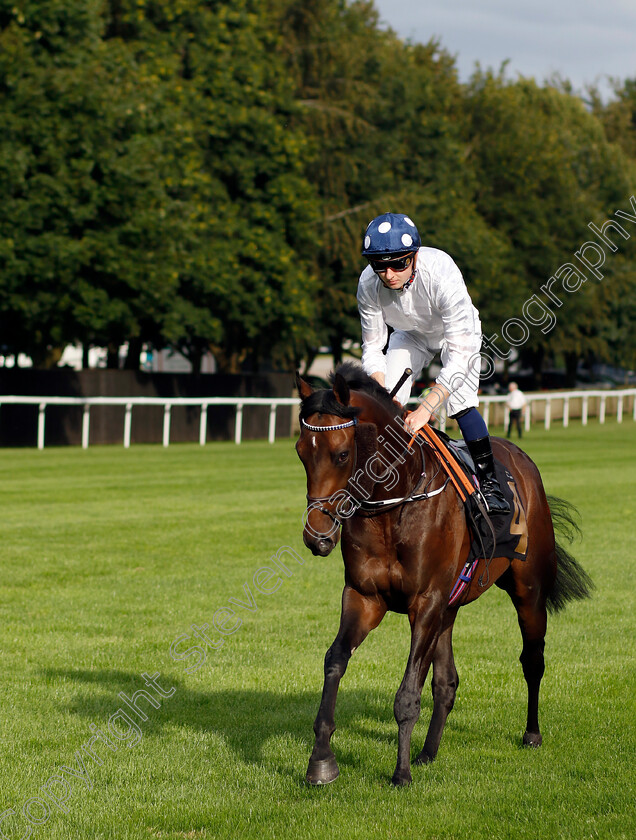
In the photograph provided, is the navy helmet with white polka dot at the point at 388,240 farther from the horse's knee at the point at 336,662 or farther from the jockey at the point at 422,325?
the horse's knee at the point at 336,662

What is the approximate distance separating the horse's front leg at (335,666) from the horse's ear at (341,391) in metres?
0.91

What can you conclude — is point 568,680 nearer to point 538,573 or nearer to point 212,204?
point 538,573

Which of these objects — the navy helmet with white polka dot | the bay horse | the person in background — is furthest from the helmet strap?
the person in background

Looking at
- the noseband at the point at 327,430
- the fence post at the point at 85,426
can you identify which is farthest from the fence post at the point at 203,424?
the noseband at the point at 327,430

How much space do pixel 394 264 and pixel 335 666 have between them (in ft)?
6.18

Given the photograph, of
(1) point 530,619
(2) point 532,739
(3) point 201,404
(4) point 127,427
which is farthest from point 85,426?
(2) point 532,739

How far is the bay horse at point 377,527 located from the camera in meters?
4.58

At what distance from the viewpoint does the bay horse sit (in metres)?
4.58

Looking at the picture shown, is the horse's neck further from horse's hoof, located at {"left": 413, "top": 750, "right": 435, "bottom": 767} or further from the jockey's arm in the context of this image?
horse's hoof, located at {"left": 413, "top": 750, "right": 435, "bottom": 767}

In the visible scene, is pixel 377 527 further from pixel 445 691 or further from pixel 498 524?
pixel 445 691

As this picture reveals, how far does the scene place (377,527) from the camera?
4.96 meters

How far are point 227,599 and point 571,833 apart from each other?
206 inches

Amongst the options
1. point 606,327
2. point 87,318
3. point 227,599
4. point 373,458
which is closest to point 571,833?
point 373,458

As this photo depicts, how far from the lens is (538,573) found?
622 centimetres
